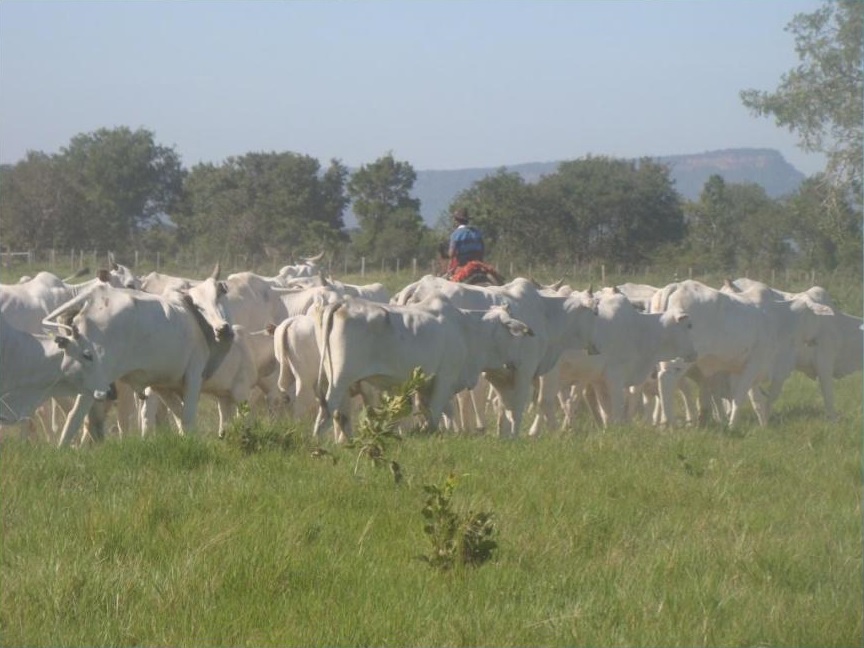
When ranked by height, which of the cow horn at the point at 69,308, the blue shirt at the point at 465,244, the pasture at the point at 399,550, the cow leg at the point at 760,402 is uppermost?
the blue shirt at the point at 465,244

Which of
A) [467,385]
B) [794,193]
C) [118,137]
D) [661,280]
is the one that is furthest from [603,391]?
[118,137]

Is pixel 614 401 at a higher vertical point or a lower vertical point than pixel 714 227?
lower

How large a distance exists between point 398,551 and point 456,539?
19.2 inches

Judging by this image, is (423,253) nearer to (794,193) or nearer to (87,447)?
(794,193)

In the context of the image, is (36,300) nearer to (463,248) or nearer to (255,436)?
(255,436)

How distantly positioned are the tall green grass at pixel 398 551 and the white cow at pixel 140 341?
1.38m

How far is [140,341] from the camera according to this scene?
1167 centimetres

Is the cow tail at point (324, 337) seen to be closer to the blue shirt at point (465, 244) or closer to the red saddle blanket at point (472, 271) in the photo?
the red saddle blanket at point (472, 271)

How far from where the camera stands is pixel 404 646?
6.28 m

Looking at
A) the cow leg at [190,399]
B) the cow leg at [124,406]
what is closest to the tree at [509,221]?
the cow leg at [124,406]

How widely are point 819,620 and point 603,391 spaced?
993 centimetres

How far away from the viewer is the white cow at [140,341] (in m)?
11.1

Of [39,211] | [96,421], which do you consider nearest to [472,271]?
[96,421]

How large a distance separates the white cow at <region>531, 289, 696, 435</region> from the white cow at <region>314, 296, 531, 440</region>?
2.38 meters
